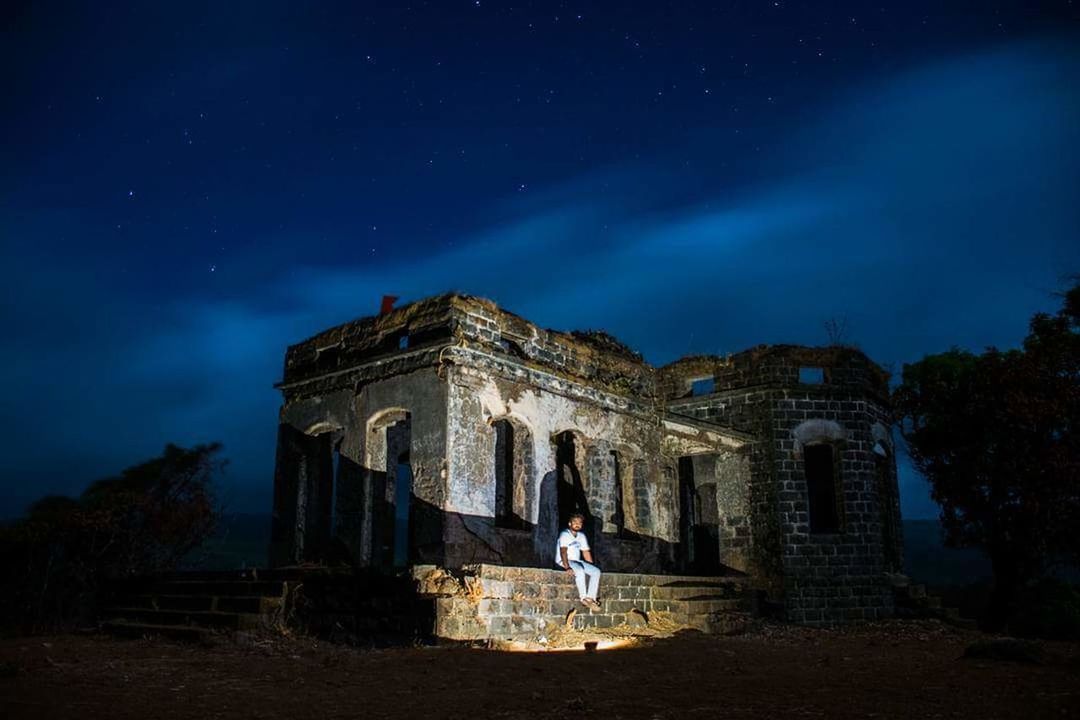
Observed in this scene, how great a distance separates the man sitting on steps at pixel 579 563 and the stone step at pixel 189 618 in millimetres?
3931

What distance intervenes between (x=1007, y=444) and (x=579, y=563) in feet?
40.8

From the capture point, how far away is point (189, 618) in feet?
34.3

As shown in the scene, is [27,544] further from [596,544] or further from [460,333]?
[596,544]

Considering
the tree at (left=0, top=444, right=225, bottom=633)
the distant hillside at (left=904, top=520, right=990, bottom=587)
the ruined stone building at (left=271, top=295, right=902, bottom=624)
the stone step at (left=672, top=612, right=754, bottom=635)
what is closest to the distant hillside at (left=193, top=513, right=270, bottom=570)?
the tree at (left=0, top=444, right=225, bottom=633)

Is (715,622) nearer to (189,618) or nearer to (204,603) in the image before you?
(204,603)

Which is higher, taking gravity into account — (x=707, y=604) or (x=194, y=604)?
(x=194, y=604)

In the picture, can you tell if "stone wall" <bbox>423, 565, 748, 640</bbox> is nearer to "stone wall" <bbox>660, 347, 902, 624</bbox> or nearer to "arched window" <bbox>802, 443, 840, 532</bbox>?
"stone wall" <bbox>660, 347, 902, 624</bbox>

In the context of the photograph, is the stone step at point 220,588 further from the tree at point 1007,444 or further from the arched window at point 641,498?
the tree at point 1007,444

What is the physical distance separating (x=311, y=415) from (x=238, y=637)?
544 centimetres

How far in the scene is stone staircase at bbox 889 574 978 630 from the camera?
1594 centimetres

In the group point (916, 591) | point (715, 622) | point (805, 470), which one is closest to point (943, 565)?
point (916, 591)

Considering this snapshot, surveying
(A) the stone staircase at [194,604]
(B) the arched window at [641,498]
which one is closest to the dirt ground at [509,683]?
(A) the stone staircase at [194,604]

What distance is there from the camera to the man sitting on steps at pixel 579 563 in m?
10.4

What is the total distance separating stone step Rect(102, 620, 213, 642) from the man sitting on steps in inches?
176
